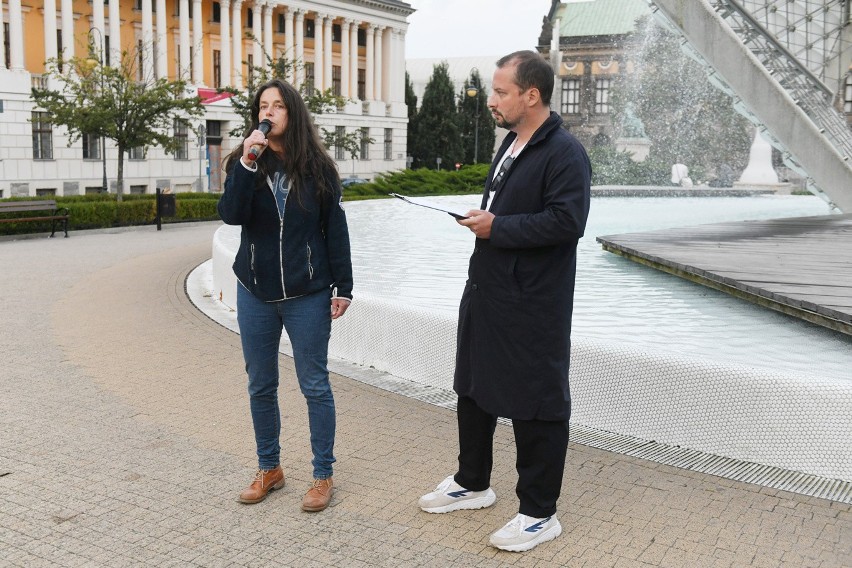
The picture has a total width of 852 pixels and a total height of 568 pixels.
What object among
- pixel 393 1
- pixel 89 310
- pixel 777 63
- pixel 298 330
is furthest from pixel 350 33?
pixel 298 330

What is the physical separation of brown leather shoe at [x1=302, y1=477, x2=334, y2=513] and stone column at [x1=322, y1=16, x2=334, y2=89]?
64367 mm

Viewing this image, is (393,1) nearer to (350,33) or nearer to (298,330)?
(350,33)

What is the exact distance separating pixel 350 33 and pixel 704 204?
49465mm

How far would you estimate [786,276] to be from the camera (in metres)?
7.97

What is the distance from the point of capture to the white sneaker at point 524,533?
4.06 meters

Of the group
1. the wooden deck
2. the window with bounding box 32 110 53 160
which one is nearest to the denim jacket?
the wooden deck

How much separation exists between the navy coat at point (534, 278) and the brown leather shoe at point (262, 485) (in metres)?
1.27

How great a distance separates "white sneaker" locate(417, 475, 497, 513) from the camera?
14.7 feet

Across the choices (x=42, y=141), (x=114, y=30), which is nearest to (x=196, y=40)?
(x=114, y=30)

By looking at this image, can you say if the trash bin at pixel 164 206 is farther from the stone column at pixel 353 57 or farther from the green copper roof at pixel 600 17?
the green copper roof at pixel 600 17

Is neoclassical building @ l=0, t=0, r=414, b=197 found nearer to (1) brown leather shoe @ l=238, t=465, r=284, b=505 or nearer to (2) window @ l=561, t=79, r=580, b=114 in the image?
(2) window @ l=561, t=79, r=580, b=114

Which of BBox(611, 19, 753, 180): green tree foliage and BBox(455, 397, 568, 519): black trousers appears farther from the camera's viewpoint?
BBox(611, 19, 753, 180): green tree foliage

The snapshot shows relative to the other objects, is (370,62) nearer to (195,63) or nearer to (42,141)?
(195,63)

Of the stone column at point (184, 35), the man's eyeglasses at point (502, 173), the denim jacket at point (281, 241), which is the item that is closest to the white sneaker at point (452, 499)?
the denim jacket at point (281, 241)
